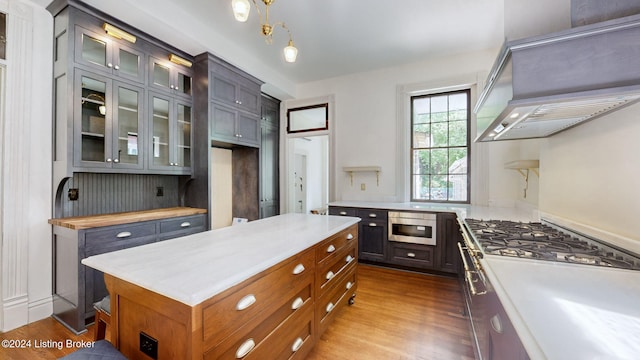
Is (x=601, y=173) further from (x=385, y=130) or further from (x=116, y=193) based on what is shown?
(x=116, y=193)

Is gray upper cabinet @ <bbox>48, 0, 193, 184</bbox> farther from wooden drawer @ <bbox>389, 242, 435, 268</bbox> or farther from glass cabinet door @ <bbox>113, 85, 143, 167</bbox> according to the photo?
wooden drawer @ <bbox>389, 242, 435, 268</bbox>

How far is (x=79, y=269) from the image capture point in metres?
2.03

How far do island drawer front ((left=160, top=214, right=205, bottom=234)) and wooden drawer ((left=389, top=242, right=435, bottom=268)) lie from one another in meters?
2.53

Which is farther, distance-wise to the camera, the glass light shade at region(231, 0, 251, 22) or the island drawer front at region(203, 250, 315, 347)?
the glass light shade at region(231, 0, 251, 22)

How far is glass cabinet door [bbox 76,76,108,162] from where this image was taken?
2.23 meters

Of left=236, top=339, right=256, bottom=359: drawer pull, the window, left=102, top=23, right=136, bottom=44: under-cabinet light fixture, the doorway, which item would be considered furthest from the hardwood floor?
the doorway

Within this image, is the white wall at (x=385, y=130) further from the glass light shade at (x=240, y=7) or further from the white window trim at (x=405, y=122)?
the glass light shade at (x=240, y=7)

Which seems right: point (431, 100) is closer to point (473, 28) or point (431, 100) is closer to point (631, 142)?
point (473, 28)

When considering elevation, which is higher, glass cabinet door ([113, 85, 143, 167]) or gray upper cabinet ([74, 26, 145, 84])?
gray upper cabinet ([74, 26, 145, 84])

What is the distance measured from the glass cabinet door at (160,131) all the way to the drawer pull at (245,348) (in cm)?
242

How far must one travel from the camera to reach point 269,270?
47.6 inches

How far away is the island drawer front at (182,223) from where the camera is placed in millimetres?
2615

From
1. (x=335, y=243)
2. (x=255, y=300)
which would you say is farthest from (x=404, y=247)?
(x=255, y=300)

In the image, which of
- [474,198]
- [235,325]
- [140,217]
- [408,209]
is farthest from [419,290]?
[140,217]
